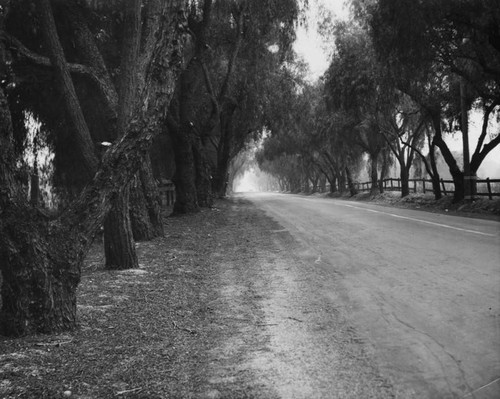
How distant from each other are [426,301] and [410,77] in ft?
44.3

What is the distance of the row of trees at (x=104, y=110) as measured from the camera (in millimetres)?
4297

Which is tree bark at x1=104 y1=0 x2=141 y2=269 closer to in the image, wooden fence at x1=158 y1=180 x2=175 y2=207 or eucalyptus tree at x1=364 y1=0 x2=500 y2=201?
eucalyptus tree at x1=364 y1=0 x2=500 y2=201

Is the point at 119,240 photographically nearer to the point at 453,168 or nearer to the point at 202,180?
the point at 202,180

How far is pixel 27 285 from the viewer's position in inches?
165

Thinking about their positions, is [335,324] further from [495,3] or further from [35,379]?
[495,3]

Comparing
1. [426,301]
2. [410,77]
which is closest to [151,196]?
[426,301]

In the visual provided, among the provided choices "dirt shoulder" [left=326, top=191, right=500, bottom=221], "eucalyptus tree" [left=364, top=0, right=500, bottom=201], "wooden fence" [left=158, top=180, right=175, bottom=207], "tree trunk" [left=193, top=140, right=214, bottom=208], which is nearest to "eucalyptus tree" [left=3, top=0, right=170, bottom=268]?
"tree trunk" [left=193, top=140, right=214, bottom=208]

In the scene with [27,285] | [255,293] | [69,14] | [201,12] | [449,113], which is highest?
[201,12]

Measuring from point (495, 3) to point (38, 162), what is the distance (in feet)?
46.6

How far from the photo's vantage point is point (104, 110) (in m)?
10.2

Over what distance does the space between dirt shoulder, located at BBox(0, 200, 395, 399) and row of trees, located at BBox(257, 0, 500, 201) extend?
10.6 m

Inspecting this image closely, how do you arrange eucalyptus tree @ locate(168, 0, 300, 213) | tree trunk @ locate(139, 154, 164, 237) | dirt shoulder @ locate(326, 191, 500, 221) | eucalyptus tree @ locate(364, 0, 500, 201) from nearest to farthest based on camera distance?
tree trunk @ locate(139, 154, 164, 237)
eucalyptus tree @ locate(364, 0, 500, 201)
dirt shoulder @ locate(326, 191, 500, 221)
eucalyptus tree @ locate(168, 0, 300, 213)

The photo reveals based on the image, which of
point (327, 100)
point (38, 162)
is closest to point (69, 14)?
point (38, 162)

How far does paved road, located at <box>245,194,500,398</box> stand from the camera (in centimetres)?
331
